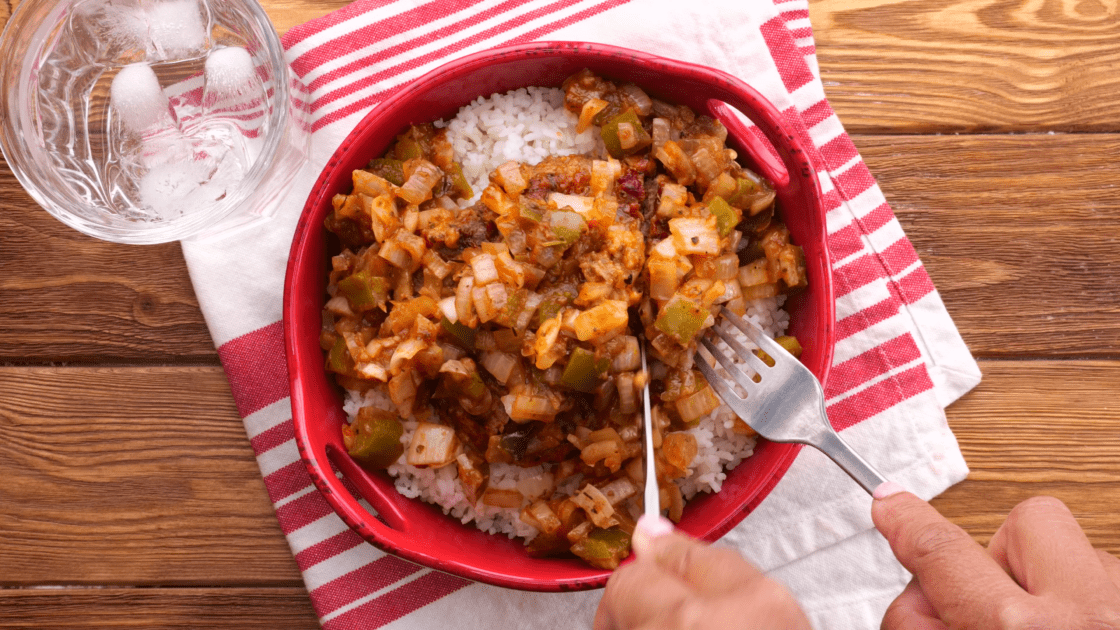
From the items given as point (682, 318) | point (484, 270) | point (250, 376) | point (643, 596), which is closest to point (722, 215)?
point (682, 318)

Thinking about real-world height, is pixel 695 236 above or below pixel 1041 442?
above

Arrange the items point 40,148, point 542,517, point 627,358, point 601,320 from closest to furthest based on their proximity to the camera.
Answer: point 601,320 < point 627,358 < point 542,517 < point 40,148

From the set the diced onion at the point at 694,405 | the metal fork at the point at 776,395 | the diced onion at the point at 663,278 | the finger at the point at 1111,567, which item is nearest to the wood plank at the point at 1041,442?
the metal fork at the point at 776,395

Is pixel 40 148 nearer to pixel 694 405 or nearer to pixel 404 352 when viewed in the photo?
pixel 404 352

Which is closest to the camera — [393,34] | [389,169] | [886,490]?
[886,490]

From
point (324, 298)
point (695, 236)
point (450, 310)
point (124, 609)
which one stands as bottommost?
point (124, 609)

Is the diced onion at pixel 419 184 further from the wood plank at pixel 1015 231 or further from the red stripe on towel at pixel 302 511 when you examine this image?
the wood plank at pixel 1015 231
